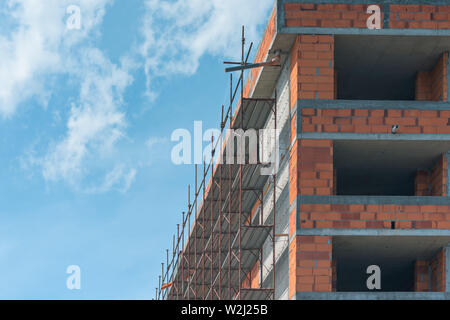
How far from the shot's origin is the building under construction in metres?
32.7

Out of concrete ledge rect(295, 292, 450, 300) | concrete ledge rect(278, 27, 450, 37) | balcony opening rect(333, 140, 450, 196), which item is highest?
concrete ledge rect(278, 27, 450, 37)

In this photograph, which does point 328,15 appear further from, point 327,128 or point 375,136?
point 375,136

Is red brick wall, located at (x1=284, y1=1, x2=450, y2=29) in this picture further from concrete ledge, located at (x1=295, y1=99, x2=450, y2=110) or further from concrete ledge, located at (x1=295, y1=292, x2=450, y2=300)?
concrete ledge, located at (x1=295, y1=292, x2=450, y2=300)

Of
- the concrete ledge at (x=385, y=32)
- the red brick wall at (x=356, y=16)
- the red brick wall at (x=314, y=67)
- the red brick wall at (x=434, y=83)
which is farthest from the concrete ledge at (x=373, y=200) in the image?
the red brick wall at (x=356, y=16)

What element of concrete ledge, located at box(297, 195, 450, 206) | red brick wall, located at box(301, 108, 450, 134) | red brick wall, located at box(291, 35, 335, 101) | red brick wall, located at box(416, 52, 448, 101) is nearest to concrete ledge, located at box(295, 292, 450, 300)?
concrete ledge, located at box(297, 195, 450, 206)

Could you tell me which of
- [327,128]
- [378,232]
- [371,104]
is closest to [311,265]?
[378,232]

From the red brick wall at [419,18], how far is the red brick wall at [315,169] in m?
4.89

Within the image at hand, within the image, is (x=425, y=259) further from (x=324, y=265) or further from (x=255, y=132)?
(x=255, y=132)

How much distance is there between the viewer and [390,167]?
3681cm

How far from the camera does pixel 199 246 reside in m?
56.1

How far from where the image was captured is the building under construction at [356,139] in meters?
32.7

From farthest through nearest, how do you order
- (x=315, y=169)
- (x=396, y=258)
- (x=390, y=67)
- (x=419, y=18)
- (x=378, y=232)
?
1. (x=390, y=67)
2. (x=396, y=258)
3. (x=419, y=18)
4. (x=315, y=169)
5. (x=378, y=232)

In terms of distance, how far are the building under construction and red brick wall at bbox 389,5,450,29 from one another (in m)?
0.03

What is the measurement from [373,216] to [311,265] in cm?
271
